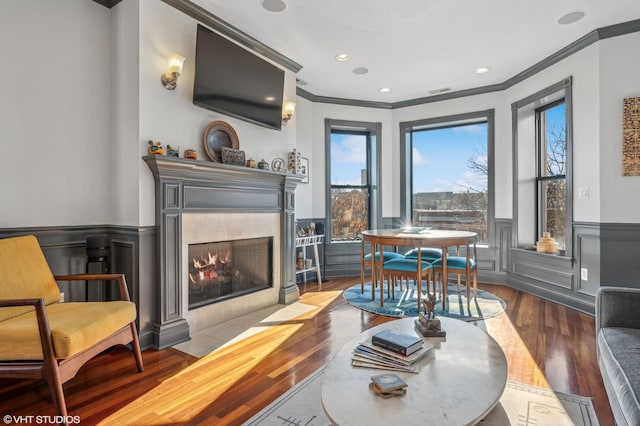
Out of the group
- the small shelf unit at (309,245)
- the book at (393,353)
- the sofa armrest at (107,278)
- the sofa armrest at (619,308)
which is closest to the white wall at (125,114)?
the sofa armrest at (107,278)

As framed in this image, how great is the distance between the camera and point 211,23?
313 centimetres

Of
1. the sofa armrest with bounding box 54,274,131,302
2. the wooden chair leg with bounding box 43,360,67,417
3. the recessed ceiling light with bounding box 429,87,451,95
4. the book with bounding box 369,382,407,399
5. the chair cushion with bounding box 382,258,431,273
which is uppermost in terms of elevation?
the recessed ceiling light with bounding box 429,87,451,95

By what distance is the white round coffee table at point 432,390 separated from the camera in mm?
1124

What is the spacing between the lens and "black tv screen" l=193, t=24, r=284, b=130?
2982 mm

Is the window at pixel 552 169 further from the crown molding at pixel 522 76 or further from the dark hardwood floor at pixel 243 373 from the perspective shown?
the dark hardwood floor at pixel 243 373

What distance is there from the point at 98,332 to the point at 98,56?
7.19 feet

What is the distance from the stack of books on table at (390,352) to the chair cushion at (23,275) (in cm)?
198

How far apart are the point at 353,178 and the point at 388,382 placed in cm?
455

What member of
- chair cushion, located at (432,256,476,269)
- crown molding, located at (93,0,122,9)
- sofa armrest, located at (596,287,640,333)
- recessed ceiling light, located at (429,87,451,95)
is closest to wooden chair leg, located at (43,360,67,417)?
crown molding, located at (93,0,122,9)

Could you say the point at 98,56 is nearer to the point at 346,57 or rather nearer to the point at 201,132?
the point at 201,132

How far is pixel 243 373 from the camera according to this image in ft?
7.35

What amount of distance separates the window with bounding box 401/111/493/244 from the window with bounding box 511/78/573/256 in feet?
1.40

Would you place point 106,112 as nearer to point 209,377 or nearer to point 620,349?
point 209,377

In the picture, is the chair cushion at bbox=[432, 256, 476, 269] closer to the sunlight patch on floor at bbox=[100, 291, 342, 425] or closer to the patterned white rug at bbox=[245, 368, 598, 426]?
the sunlight patch on floor at bbox=[100, 291, 342, 425]
